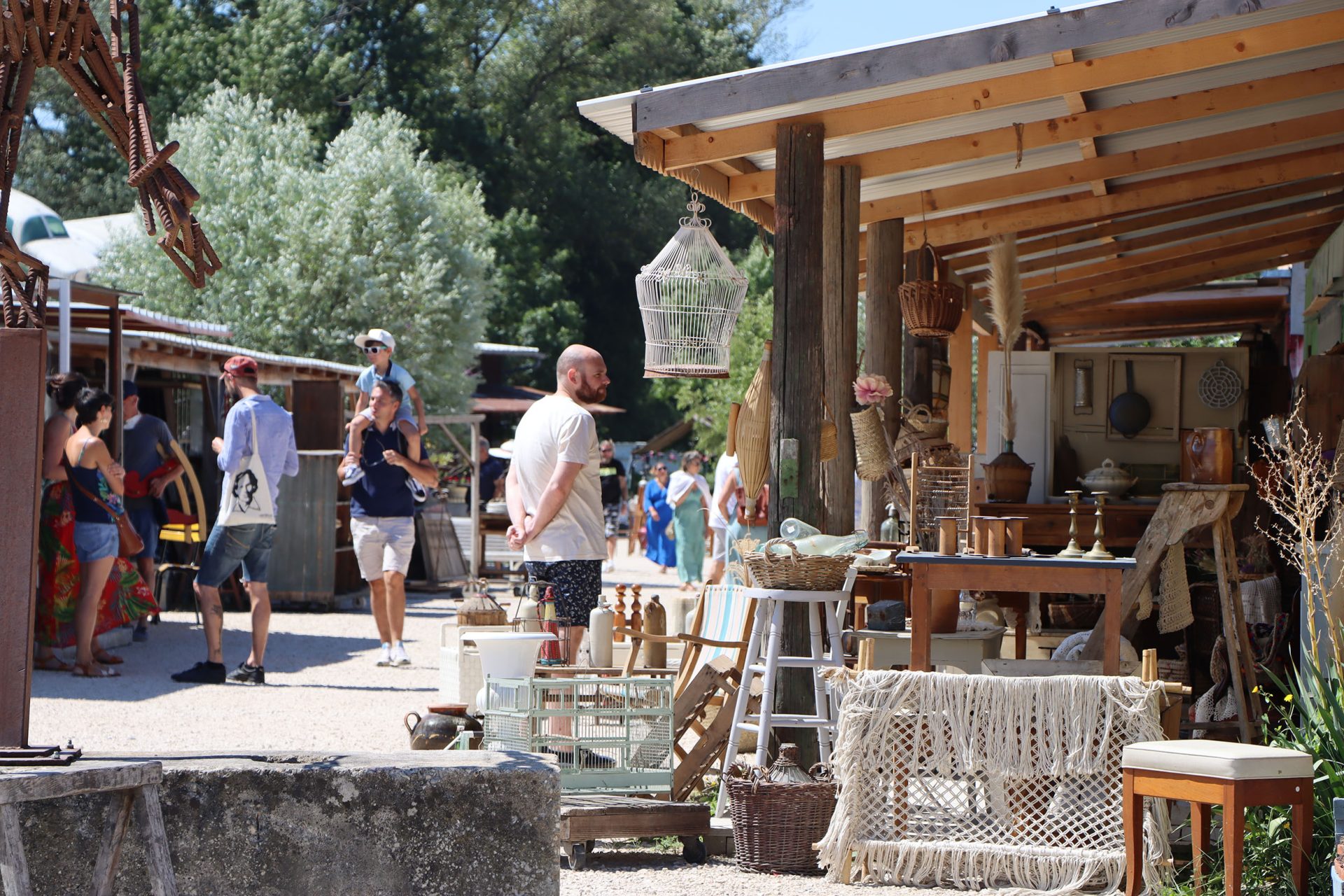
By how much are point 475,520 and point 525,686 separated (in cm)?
1164

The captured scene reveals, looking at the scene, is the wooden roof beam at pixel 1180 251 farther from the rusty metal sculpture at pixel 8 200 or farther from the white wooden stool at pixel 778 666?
the rusty metal sculpture at pixel 8 200

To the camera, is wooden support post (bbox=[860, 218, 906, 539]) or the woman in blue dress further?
the woman in blue dress

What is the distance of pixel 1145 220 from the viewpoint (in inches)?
417

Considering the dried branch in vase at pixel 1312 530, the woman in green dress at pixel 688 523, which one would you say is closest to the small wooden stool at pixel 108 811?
the dried branch in vase at pixel 1312 530

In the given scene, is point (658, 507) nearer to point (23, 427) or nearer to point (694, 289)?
point (694, 289)

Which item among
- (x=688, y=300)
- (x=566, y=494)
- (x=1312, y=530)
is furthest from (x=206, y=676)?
(x=1312, y=530)

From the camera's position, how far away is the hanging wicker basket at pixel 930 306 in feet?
28.3

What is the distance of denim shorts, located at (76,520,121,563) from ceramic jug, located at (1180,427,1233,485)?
623 cm

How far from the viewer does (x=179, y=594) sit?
1343 cm

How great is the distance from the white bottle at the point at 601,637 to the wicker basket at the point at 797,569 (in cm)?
95

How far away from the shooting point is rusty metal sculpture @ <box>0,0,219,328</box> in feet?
11.4

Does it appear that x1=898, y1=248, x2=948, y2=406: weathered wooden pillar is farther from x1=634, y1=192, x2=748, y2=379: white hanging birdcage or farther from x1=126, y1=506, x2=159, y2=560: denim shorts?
x1=126, y1=506, x2=159, y2=560: denim shorts

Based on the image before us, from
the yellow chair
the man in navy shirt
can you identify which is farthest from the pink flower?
the yellow chair

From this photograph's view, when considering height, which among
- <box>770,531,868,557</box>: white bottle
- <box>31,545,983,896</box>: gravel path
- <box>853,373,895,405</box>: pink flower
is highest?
<box>853,373,895,405</box>: pink flower
